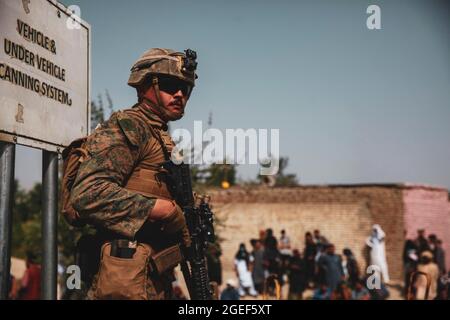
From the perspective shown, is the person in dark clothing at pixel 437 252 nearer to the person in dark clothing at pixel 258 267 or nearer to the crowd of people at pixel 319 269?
the crowd of people at pixel 319 269

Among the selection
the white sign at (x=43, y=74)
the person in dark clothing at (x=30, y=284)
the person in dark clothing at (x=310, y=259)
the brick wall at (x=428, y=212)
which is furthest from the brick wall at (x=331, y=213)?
the white sign at (x=43, y=74)

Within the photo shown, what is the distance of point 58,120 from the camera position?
325 cm

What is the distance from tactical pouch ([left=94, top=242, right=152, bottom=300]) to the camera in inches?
103

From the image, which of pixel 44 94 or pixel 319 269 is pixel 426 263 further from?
pixel 44 94

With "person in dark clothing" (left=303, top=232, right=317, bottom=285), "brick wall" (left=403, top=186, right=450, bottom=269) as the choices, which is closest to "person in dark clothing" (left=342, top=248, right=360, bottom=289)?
"person in dark clothing" (left=303, top=232, right=317, bottom=285)

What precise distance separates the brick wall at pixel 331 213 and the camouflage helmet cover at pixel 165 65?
56.1 ft

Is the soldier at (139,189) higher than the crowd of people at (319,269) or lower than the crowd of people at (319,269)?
higher

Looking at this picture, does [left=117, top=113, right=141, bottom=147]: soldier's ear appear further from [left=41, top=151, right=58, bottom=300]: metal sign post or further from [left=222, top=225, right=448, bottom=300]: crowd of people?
[left=222, top=225, right=448, bottom=300]: crowd of people

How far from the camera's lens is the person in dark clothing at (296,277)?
1335 centimetres

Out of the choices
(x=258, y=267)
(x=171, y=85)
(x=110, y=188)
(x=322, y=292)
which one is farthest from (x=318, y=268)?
(x=110, y=188)

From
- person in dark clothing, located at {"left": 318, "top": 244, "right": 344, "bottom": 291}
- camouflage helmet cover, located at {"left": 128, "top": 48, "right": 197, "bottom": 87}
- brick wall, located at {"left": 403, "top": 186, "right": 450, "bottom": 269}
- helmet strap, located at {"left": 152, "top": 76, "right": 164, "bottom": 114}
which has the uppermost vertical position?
camouflage helmet cover, located at {"left": 128, "top": 48, "right": 197, "bottom": 87}

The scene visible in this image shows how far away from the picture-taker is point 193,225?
9.59ft

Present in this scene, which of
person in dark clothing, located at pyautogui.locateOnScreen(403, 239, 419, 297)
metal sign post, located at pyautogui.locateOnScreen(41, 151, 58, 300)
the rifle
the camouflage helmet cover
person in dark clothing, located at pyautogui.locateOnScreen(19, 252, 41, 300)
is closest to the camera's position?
the rifle
